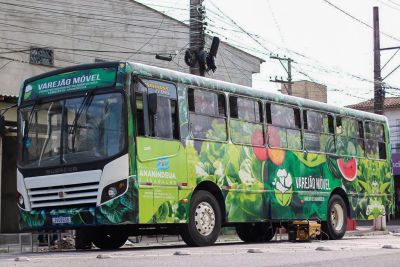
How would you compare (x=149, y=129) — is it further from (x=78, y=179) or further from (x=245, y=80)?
(x=245, y=80)

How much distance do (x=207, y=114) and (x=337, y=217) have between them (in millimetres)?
6053

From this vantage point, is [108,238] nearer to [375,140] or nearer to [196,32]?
[196,32]

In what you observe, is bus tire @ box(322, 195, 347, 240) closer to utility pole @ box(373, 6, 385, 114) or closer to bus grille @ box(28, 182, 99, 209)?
bus grille @ box(28, 182, 99, 209)

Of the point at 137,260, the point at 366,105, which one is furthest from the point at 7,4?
the point at 366,105

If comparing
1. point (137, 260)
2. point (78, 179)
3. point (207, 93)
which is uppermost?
point (207, 93)

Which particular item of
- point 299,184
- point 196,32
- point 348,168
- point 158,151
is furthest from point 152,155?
point 196,32

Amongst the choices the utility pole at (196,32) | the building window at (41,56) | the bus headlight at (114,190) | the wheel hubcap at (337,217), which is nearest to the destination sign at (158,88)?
the bus headlight at (114,190)

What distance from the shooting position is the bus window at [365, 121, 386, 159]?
68.5 feet

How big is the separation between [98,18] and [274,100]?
505 inches

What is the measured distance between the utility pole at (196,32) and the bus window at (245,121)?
4.97m

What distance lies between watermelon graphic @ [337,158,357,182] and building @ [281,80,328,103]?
96.9 feet

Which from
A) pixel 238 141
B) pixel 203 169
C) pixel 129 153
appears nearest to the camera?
pixel 129 153

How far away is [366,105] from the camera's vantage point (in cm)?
5444

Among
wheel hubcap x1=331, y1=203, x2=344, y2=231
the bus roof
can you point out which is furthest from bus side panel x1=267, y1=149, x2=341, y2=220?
the bus roof
